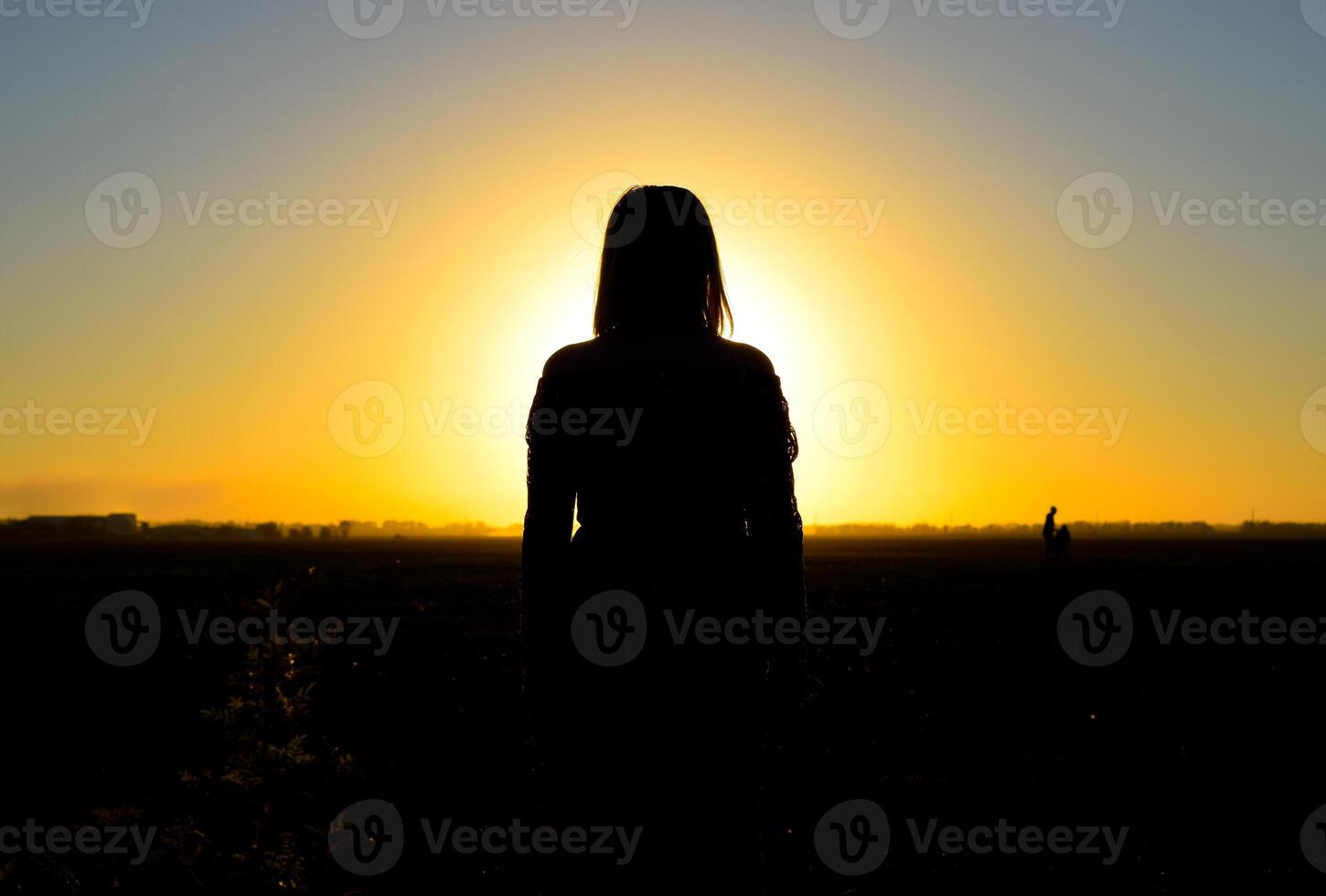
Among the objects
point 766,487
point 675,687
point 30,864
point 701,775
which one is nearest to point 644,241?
point 766,487

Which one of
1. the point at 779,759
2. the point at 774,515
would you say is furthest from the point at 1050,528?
the point at 774,515

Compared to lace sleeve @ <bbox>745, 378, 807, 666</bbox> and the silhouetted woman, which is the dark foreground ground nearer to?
the silhouetted woman

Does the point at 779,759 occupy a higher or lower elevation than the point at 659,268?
lower

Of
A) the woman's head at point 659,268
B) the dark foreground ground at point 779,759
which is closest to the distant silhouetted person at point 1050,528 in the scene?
the dark foreground ground at point 779,759

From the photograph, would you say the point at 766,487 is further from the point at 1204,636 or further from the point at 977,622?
the point at 977,622

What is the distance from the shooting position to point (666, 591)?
6.86 ft

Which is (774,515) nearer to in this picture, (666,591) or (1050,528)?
(666,591)

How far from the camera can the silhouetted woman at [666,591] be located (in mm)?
2092

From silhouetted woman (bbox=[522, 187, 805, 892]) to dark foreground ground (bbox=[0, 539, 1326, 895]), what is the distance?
64 millimetres

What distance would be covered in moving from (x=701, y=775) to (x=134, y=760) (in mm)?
7994

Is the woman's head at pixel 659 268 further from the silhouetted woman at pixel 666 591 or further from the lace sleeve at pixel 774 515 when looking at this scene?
the lace sleeve at pixel 774 515

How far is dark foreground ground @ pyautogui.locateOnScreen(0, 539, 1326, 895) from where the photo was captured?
5.76 metres

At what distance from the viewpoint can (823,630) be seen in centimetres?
1738

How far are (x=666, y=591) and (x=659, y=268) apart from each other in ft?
2.20
